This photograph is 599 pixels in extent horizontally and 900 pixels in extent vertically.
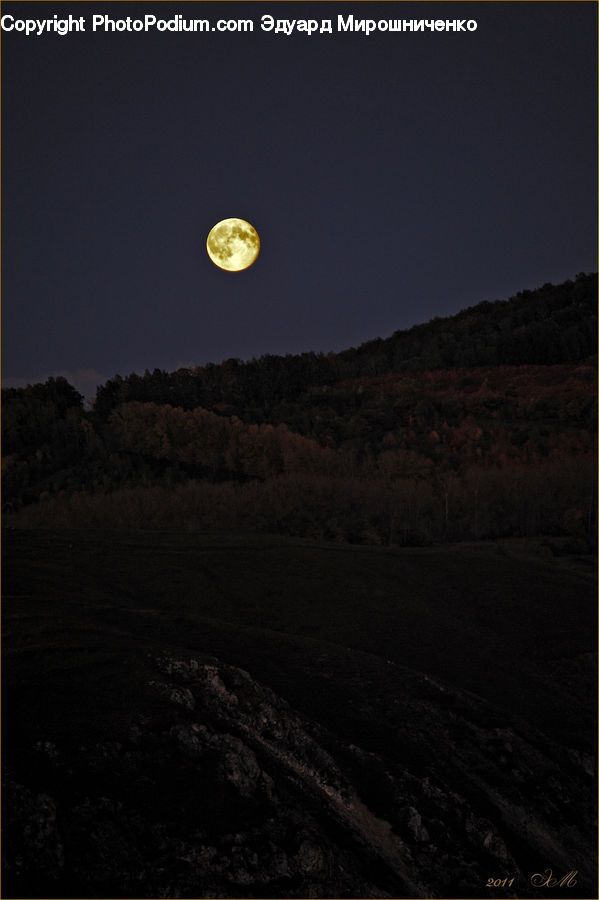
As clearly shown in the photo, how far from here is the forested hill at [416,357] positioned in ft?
96.9

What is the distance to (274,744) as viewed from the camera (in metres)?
4.73

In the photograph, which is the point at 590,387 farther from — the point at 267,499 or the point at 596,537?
the point at 267,499

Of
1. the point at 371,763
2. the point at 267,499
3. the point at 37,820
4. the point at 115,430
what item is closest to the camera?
the point at 37,820

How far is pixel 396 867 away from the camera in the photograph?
13.0ft

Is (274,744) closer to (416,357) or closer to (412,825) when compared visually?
(412,825)

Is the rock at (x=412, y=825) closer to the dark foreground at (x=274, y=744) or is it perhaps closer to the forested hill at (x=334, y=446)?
the dark foreground at (x=274, y=744)

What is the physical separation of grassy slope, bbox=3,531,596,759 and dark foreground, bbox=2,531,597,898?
0.03 m

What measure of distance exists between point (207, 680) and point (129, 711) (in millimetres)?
876

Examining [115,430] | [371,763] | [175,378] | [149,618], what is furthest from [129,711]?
[175,378]

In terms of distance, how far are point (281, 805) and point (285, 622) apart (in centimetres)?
468

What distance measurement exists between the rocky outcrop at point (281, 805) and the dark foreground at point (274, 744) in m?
0.01

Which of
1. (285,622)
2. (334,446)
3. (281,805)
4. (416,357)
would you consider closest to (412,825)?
(281,805)

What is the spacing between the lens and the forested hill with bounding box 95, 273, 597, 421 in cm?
2953
